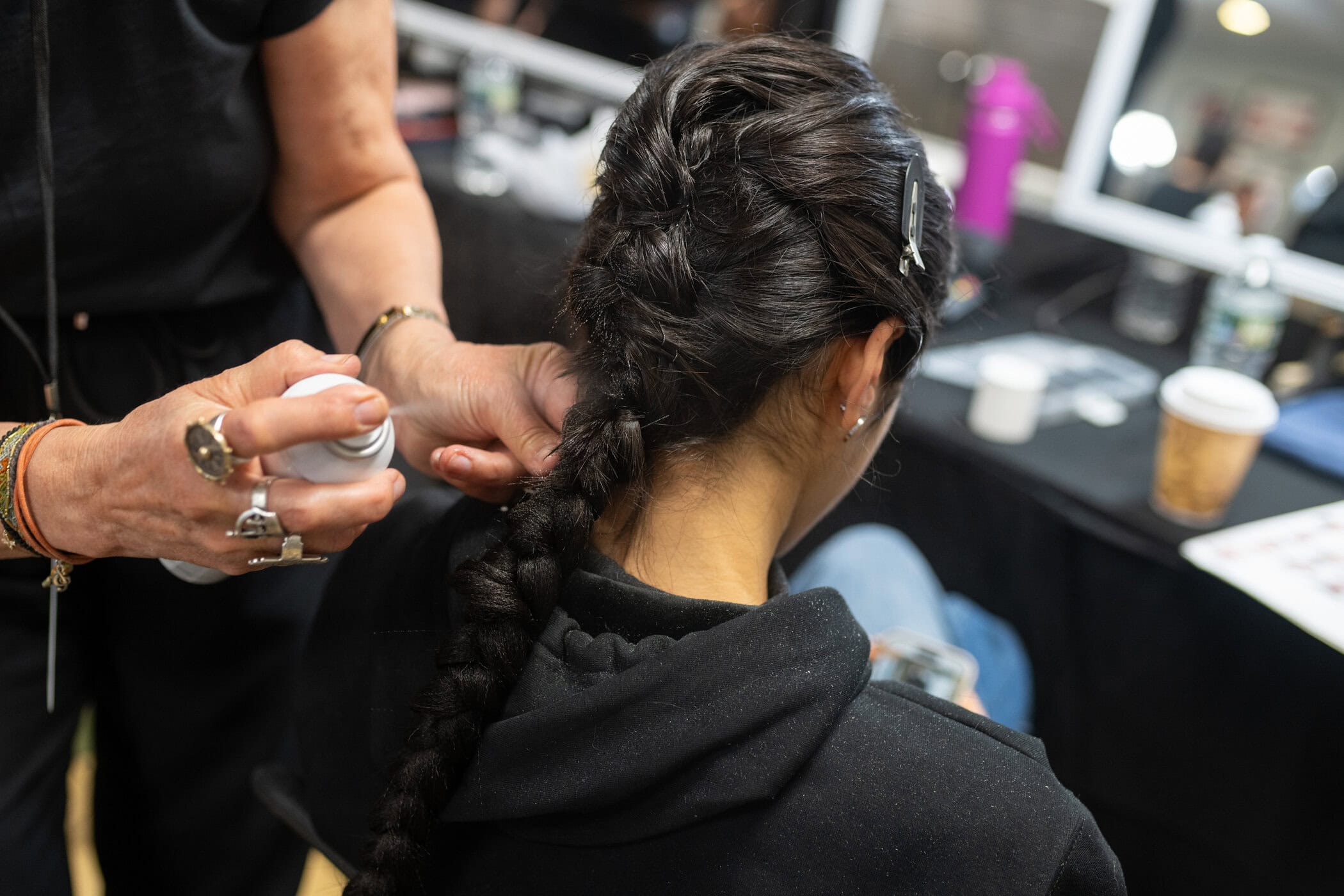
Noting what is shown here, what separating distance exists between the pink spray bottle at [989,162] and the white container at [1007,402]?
1.16ft

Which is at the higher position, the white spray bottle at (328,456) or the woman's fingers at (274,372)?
the woman's fingers at (274,372)

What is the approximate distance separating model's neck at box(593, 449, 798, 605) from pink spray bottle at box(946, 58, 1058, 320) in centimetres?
126

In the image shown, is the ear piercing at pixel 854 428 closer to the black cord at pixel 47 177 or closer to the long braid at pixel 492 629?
the long braid at pixel 492 629

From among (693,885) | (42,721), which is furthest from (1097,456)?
(42,721)

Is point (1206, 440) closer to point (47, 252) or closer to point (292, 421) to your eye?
point (292, 421)

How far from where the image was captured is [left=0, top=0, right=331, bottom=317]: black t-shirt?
2.62ft

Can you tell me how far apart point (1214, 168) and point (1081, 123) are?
0.88 feet

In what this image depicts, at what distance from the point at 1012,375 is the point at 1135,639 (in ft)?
1.43

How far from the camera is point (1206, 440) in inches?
50.8

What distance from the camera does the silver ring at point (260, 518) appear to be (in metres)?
0.55

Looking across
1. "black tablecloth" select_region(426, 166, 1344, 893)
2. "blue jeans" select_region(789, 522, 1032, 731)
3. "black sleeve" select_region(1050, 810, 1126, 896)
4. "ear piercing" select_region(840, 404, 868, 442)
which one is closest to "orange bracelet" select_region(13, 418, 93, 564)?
"black tablecloth" select_region(426, 166, 1344, 893)

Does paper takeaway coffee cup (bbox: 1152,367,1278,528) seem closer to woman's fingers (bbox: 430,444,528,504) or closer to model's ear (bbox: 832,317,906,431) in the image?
model's ear (bbox: 832,317,906,431)

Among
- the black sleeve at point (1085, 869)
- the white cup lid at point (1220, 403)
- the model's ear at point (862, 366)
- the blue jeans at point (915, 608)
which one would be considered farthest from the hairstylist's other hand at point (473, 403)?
the white cup lid at point (1220, 403)

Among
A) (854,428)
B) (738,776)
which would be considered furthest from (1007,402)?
(738,776)
